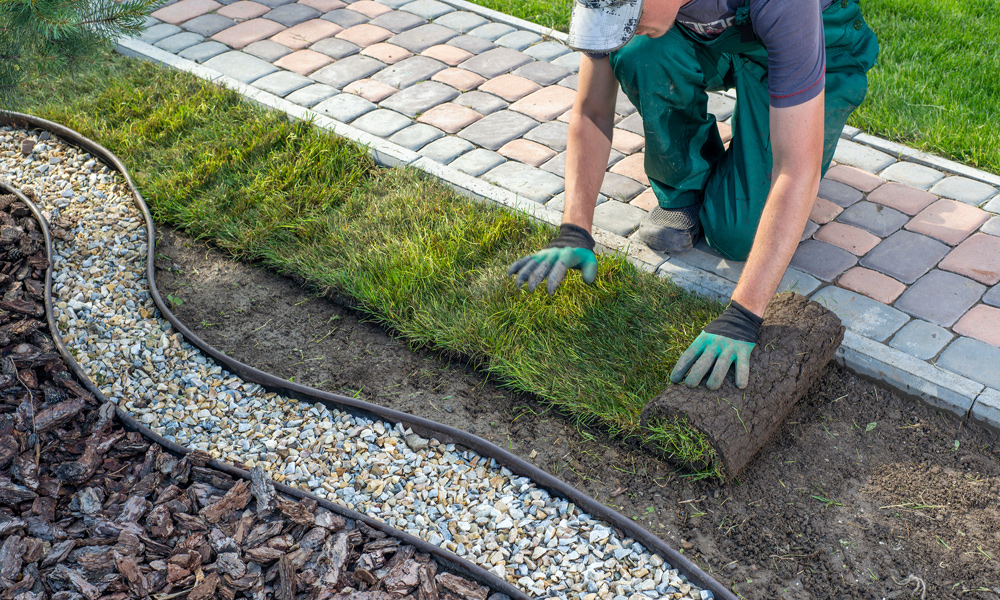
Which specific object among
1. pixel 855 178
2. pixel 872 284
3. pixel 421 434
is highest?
pixel 855 178

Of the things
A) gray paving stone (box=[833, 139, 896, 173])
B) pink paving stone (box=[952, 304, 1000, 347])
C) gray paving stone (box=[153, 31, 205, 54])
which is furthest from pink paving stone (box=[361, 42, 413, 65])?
pink paving stone (box=[952, 304, 1000, 347])

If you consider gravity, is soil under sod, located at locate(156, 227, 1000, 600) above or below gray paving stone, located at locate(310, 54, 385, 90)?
below

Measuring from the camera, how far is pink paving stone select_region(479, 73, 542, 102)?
16.5 ft

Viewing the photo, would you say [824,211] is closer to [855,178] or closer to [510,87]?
[855,178]

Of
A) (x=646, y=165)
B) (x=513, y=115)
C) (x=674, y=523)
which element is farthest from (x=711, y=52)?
(x=674, y=523)

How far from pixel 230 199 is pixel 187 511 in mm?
1991

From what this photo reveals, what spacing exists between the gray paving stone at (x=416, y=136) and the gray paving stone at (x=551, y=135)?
0.53 meters

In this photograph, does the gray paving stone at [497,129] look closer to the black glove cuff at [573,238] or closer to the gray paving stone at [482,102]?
the gray paving stone at [482,102]

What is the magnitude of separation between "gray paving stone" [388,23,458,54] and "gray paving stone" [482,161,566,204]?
158 cm

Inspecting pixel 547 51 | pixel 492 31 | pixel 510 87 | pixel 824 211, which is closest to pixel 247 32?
pixel 492 31

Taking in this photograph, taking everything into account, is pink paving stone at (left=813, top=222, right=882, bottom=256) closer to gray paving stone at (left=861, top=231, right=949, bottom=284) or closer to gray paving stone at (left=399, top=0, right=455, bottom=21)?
gray paving stone at (left=861, top=231, right=949, bottom=284)

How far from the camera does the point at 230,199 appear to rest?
419 centimetres

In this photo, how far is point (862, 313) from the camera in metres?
3.44

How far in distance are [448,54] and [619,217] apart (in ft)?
6.90
